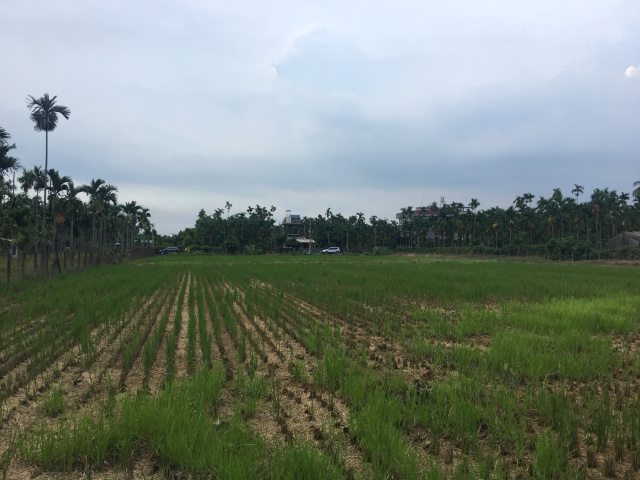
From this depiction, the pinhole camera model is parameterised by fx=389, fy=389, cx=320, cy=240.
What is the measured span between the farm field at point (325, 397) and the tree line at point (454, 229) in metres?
44.4

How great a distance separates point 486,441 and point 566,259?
160ft

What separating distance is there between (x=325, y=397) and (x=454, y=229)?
75775 millimetres

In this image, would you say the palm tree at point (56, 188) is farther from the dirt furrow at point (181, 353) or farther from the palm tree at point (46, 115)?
the dirt furrow at point (181, 353)

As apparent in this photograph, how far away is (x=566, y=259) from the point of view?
44594 mm

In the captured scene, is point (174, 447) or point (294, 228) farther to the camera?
point (294, 228)

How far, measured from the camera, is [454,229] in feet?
249

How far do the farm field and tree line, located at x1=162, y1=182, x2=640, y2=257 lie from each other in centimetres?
4438

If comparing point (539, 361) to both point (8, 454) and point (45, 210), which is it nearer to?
point (8, 454)

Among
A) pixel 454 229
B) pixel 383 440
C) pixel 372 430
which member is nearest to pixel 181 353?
pixel 372 430

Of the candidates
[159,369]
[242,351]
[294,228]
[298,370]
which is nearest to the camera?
[298,370]

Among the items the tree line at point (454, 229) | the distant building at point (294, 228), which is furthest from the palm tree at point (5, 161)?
the distant building at point (294, 228)

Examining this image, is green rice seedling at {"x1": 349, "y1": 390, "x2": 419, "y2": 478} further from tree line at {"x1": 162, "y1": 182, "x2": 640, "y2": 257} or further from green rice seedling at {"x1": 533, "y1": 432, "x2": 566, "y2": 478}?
tree line at {"x1": 162, "y1": 182, "x2": 640, "y2": 257}

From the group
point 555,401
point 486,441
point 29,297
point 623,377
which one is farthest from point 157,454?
point 29,297

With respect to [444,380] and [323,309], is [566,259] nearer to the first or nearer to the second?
[323,309]
